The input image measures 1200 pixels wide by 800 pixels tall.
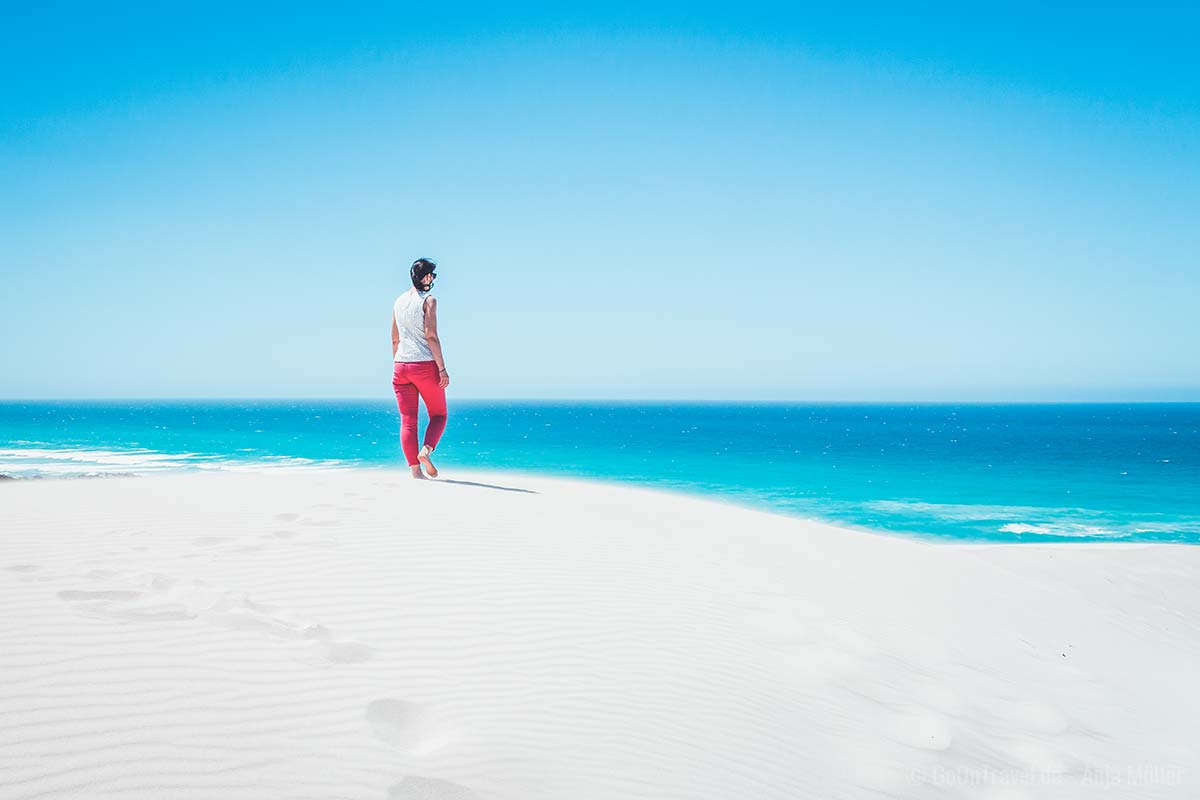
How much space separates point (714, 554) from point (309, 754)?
14.0ft

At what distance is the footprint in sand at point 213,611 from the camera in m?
3.18

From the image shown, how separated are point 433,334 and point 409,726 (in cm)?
457

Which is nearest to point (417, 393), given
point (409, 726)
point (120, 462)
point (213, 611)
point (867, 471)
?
point (213, 611)

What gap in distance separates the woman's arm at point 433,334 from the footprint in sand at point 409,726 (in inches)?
166

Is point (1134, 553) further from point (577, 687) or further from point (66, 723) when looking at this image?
point (66, 723)

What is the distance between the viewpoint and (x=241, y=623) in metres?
3.24

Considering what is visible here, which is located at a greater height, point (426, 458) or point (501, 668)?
point (426, 458)

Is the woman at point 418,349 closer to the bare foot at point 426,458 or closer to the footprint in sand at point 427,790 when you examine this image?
the bare foot at point 426,458

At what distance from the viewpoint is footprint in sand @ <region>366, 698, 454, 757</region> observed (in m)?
2.55

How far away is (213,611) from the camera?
11.0 feet

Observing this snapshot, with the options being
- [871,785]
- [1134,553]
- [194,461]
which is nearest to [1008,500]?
[1134,553]

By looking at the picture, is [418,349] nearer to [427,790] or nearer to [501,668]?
[501,668]

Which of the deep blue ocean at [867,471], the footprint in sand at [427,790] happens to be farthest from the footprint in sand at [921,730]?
the deep blue ocean at [867,471]

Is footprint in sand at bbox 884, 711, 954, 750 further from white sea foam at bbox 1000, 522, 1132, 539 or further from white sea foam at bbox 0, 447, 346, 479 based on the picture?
white sea foam at bbox 0, 447, 346, 479
